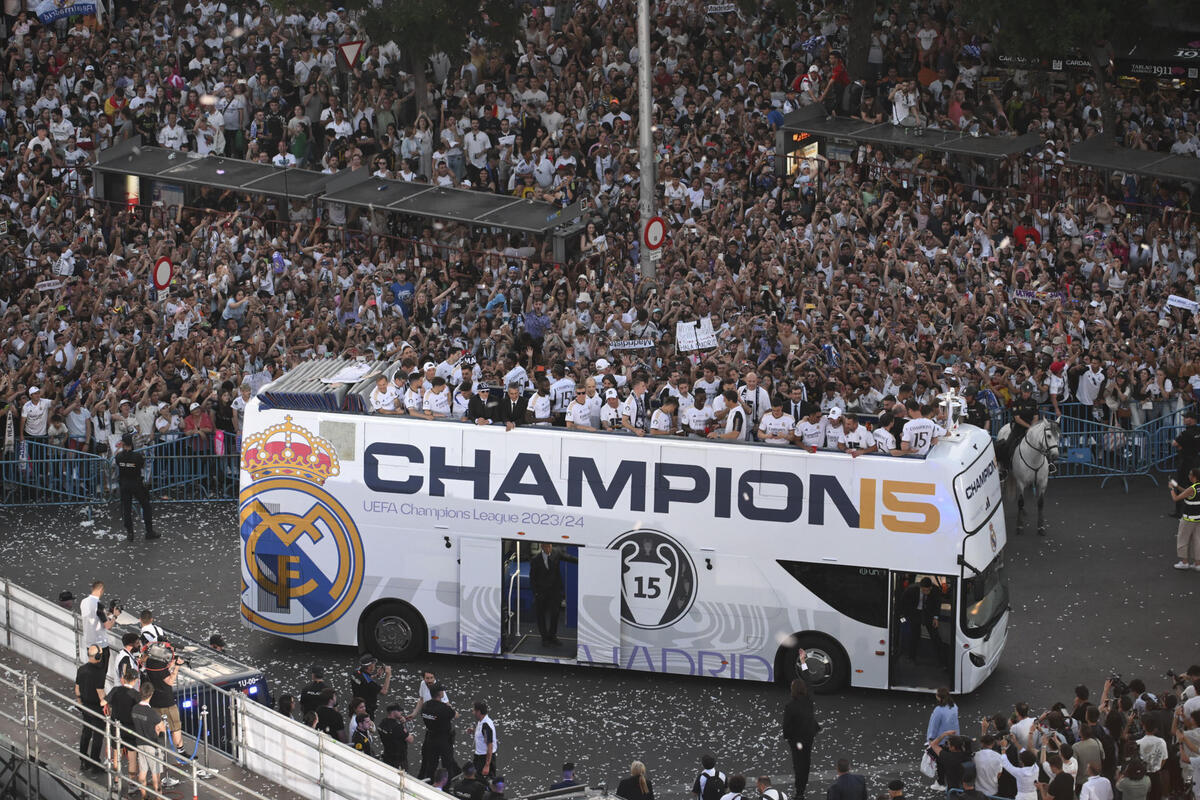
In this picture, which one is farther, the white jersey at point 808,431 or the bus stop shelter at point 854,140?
the bus stop shelter at point 854,140

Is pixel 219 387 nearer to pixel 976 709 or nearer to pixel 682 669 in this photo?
pixel 682 669

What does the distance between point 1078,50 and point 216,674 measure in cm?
2240

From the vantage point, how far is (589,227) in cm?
3147

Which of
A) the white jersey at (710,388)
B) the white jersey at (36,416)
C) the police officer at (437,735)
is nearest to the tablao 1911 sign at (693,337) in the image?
the white jersey at (710,388)

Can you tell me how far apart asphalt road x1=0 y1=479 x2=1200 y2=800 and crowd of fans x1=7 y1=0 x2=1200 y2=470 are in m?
2.18

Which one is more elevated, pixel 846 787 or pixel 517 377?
pixel 517 377

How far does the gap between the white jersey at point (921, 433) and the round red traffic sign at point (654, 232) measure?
31.9 feet

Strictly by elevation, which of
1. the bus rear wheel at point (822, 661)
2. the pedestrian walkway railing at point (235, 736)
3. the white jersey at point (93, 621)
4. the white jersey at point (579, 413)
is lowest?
the bus rear wheel at point (822, 661)

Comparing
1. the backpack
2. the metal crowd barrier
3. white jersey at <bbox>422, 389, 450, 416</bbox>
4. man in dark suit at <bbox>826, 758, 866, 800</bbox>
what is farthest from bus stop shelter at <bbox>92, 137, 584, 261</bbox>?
man in dark suit at <bbox>826, 758, 866, 800</bbox>

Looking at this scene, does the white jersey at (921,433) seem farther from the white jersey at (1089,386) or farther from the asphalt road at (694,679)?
the white jersey at (1089,386)

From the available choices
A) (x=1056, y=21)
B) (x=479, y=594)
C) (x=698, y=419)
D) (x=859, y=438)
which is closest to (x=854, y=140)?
(x=1056, y=21)

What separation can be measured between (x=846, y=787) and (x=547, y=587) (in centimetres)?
531

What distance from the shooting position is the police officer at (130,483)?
24.9 metres

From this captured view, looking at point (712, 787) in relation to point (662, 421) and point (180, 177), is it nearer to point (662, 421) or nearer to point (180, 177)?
point (662, 421)
